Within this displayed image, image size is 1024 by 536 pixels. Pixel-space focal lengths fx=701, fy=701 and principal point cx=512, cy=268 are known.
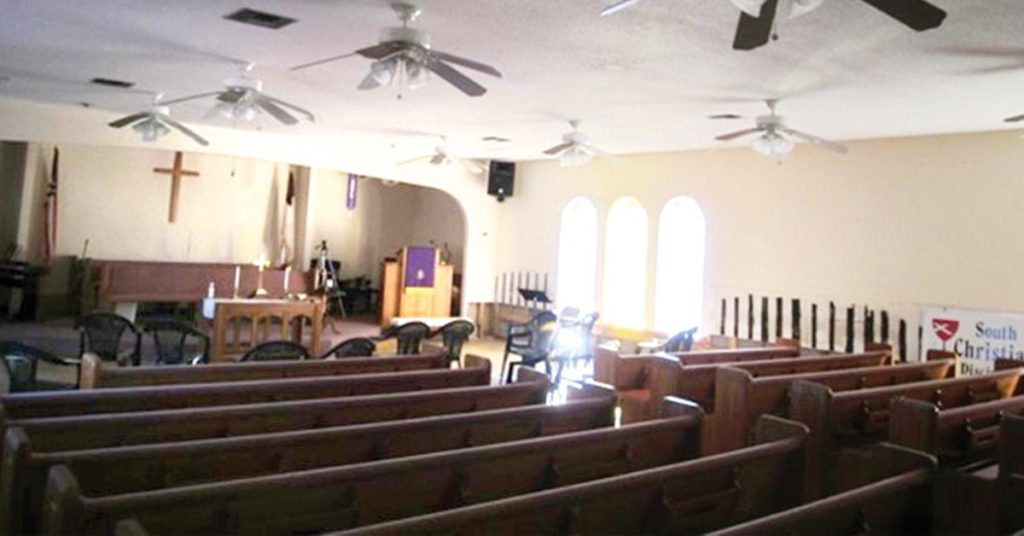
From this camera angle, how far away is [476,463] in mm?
2158

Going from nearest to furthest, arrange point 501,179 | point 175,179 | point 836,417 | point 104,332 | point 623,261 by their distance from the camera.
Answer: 1. point 836,417
2. point 104,332
3. point 623,261
4. point 501,179
5. point 175,179

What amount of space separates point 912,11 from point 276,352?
430cm

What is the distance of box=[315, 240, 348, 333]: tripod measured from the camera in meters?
11.4

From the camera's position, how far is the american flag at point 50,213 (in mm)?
10156

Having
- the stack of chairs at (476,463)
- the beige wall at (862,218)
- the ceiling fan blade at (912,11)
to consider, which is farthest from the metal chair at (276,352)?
A: the beige wall at (862,218)

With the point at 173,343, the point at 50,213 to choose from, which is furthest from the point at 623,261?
the point at 50,213

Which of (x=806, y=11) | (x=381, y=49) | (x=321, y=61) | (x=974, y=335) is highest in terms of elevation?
(x=321, y=61)

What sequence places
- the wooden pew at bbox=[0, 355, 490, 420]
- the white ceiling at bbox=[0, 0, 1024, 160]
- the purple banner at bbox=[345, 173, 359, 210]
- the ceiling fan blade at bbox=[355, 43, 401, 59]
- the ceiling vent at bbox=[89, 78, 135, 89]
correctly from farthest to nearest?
the purple banner at bbox=[345, 173, 359, 210] → the ceiling vent at bbox=[89, 78, 135, 89] → the white ceiling at bbox=[0, 0, 1024, 160] → the ceiling fan blade at bbox=[355, 43, 401, 59] → the wooden pew at bbox=[0, 355, 490, 420]

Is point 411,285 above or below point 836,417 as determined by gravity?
above

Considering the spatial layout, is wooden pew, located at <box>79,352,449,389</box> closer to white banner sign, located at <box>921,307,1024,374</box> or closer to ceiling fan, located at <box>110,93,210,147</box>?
ceiling fan, located at <box>110,93,210,147</box>

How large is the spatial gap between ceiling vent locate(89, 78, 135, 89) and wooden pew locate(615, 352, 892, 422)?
4.96m

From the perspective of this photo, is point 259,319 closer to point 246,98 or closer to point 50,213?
point 246,98

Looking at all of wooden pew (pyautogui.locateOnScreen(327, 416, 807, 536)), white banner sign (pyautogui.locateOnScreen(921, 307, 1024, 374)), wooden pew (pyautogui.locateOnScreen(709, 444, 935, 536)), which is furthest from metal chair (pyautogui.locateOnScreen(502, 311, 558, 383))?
wooden pew (pyautogui.locateOnScreen(709, 444, 935, 536))

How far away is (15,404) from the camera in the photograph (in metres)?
A: 2.64
